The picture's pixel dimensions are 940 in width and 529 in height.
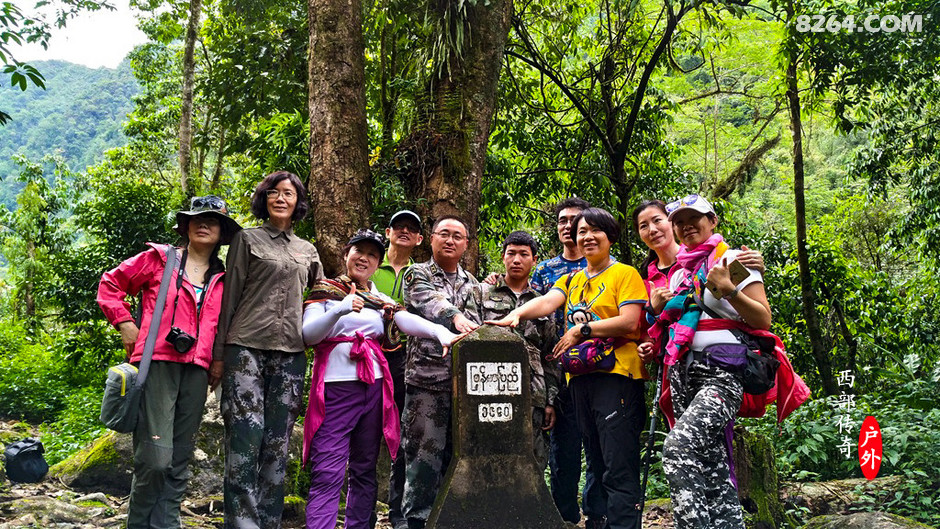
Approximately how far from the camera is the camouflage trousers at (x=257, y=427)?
3.47m

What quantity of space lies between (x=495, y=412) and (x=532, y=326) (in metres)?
0.83

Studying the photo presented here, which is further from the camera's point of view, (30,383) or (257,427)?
(30,383)

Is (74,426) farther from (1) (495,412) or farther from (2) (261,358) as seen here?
(1) (495,412)

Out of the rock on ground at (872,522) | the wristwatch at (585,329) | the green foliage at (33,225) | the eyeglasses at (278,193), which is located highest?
the green foliage at (33,225)

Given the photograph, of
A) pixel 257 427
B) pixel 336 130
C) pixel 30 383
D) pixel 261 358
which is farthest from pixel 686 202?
pixel 30 383

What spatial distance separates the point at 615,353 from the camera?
372cm

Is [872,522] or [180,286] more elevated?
[180,286]

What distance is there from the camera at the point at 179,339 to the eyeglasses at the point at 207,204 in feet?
2.25

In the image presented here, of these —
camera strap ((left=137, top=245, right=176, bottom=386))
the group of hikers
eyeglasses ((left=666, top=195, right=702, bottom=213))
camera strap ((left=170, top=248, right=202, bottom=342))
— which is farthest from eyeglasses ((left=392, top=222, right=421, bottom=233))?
eyeglasses ((left=666, top=195, right=702, bottom=213))

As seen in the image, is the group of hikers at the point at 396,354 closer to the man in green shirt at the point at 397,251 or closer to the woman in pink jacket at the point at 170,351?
the woman in pink jacket at the point at 170,351

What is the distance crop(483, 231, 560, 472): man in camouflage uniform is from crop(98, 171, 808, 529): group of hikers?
0.04 feet

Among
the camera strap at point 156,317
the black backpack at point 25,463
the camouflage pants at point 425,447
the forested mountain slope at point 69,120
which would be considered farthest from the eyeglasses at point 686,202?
the forested mountain slope at point 69,120

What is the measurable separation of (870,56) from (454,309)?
6.77 metres

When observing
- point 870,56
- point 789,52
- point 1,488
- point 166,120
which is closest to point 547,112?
point 789,52
